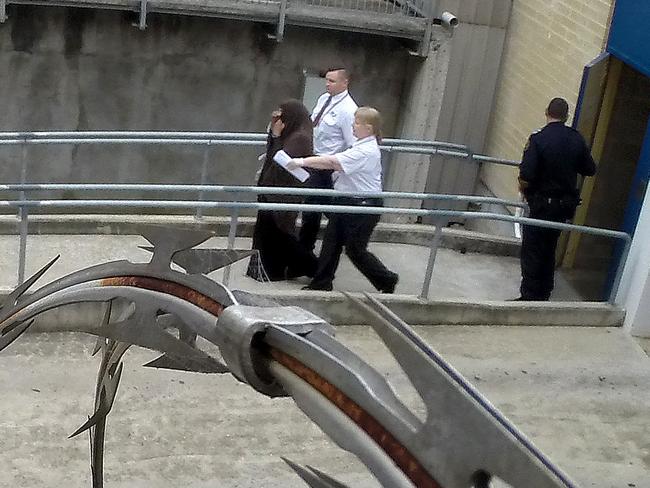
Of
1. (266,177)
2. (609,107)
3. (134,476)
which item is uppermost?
(609,107)

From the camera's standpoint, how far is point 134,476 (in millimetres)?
5020

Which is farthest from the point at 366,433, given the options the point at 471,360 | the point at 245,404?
the point at 471,360

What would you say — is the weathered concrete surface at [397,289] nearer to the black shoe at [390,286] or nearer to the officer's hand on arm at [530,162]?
the black shoe at [390,286]

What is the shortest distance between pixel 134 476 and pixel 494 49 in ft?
24.9

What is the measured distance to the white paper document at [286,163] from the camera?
6.80 metres

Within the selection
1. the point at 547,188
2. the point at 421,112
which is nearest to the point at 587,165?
the point at 547,188

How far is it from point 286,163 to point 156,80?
486 cm

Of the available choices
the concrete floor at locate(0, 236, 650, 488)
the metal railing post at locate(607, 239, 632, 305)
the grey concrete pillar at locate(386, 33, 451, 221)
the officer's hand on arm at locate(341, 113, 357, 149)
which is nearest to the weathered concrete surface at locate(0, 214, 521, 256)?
the concrete floor at locate(0, 236, 650, 488)

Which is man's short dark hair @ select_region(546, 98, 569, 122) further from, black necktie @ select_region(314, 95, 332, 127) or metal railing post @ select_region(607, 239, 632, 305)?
black necktie @ select_region(314, 95, 332, 127)

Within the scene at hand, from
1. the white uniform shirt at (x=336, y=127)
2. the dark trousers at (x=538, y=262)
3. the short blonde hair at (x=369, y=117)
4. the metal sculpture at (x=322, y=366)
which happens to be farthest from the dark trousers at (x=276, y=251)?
the metal sculpture at (x=322, y=366)

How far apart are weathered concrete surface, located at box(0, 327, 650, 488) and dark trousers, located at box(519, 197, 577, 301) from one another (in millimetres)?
742

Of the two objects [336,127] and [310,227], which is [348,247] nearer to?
[310,227]

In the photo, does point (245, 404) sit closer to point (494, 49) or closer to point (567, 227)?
point (567, 227)

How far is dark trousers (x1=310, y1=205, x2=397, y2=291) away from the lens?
705 cm
